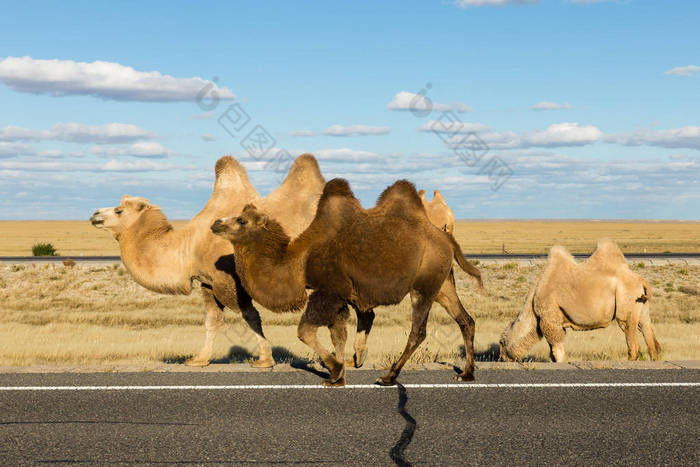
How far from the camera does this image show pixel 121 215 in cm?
912

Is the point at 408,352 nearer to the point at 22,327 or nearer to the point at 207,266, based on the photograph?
the point at 207,266

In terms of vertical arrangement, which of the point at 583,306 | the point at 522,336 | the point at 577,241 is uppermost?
the point at 583,306

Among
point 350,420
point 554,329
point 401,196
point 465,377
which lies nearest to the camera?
point 350,420

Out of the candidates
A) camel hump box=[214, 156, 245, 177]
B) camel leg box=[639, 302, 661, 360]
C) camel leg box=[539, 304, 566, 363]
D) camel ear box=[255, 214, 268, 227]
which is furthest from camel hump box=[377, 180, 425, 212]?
camel leg box=[639, 302, 661, 360]

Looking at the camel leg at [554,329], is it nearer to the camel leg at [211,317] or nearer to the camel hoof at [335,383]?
the camel hoof at [335,383]

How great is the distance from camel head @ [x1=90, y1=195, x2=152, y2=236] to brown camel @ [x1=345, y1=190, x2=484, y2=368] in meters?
3.25

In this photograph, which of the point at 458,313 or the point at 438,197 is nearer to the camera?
the point at 458,313

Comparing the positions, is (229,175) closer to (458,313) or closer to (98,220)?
(98,220)

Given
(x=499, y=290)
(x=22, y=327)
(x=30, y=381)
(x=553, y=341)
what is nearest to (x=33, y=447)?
(x=30, y=381)

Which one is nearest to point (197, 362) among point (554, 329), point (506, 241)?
point (554, 329)

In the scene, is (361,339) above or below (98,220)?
below

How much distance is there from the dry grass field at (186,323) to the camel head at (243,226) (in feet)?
7.97

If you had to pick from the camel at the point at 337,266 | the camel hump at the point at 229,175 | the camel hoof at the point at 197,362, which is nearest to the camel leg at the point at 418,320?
the camel at the point at 337,266

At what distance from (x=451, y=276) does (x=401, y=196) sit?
132 centimetres
